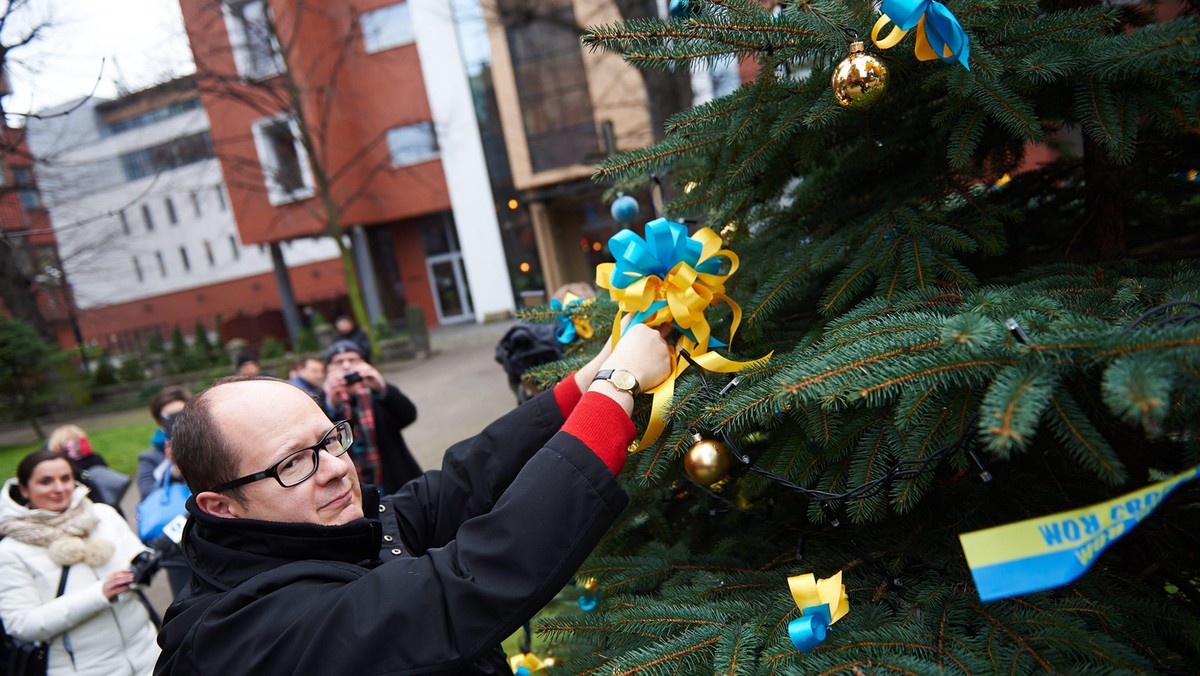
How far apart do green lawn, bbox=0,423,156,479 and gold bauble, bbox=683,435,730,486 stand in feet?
40.5

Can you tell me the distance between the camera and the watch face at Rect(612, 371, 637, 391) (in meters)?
1.33

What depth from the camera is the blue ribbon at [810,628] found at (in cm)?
114

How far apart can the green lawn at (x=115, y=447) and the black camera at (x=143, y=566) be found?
917 centimetres

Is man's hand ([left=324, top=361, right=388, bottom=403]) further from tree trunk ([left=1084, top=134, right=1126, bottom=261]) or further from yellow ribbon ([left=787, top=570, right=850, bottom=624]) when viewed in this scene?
tree trunk ([left=1084, top=134, right=1126, bottom=261])

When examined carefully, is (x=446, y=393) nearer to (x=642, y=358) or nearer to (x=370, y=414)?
(x=370, y=414)

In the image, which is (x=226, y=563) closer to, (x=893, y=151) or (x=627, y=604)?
(x=627, y=604)

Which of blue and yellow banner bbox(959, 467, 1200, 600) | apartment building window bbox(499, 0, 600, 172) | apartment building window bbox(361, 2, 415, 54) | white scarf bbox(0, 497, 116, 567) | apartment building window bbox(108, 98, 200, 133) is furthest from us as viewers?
apartment building window bbox(108, 98, 200, 133)

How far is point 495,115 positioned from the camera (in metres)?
19.5

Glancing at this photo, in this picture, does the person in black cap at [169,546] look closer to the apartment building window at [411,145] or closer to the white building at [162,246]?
the apartment building window at [411,145]

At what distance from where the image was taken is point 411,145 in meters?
20.8

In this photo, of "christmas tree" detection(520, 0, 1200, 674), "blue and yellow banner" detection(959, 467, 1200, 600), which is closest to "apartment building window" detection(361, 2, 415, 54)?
"christmas tree" detection(520, 0, 1200, 674)

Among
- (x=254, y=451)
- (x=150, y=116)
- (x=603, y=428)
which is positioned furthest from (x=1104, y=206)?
(x=150, y=116)

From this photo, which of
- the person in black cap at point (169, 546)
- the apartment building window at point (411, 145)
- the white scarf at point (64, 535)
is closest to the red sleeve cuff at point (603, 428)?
the person in black cap at point (169, 546)

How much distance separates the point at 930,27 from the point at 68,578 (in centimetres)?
420
